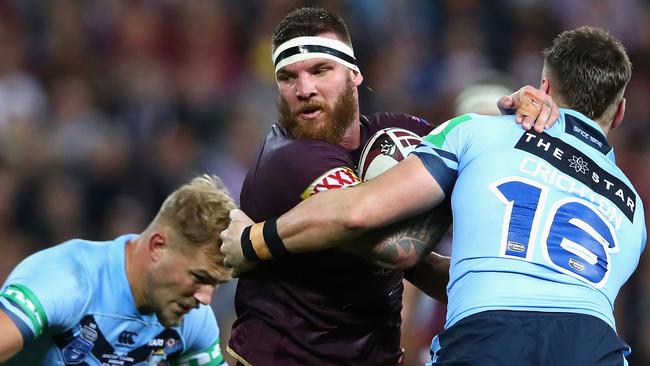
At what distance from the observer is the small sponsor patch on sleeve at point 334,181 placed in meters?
4.43

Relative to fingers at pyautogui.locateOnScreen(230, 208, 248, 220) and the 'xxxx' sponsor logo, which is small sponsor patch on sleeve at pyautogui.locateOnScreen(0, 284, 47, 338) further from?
the 'xxxx' sponsor logo

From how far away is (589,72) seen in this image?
4398 millimetres

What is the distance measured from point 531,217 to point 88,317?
7.28 feet

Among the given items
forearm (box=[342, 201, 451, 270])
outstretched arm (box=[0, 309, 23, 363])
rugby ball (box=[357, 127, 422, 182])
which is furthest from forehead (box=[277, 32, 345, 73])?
outstretched arm (box=[0, 309, 23, 363])

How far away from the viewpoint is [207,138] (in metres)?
10.8

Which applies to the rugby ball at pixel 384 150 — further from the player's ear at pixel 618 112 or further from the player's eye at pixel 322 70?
the player's ear at pixel 618 112

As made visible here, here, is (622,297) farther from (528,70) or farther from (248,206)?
(248,206)

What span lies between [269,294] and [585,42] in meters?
1.62

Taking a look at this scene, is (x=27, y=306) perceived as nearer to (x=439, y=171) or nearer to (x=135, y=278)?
(x=135, y=278)

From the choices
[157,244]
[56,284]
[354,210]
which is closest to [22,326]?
[56,284]

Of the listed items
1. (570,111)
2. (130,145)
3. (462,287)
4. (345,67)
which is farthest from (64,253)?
(130,145)

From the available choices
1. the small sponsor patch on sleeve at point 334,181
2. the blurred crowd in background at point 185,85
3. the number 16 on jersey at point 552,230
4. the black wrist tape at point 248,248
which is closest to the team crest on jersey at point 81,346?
the black wrist tape at point 248,248

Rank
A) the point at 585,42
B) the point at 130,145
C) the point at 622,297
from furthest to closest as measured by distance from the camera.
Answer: the point at 130,145 < the point at 622,297 < the point at 585,42

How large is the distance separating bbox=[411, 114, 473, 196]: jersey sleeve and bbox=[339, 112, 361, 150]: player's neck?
22.8 inches
